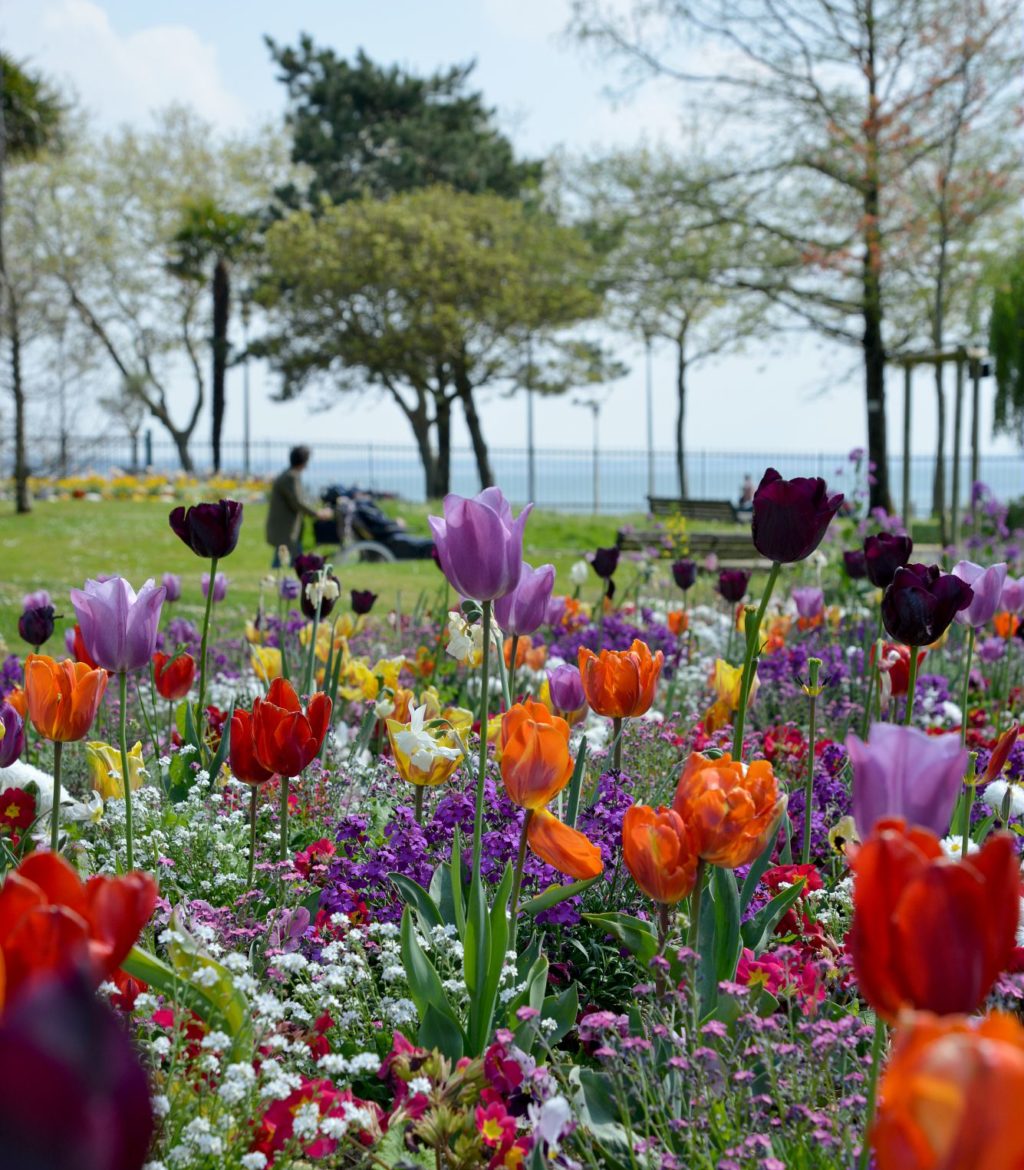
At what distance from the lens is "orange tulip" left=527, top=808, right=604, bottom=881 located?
1778 millimetres

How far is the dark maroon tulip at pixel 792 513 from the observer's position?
1872 mm

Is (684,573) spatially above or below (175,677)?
above

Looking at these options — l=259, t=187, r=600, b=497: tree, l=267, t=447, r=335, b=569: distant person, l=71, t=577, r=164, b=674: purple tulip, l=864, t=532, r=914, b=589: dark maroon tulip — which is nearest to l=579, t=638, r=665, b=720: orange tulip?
l=864, t=532, r=914, b=589: dark maroon tulip

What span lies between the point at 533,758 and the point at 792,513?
551 millimetres

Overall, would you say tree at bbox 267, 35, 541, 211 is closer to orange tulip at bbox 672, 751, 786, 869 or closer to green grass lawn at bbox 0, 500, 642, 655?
green grass lawn at bbox 0, 500, 642, 655

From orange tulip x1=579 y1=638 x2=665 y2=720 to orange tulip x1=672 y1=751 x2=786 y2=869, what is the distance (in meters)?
0.63

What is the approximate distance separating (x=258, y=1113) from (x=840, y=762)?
7.12 ft

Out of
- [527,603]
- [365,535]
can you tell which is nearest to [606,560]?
[527,603]

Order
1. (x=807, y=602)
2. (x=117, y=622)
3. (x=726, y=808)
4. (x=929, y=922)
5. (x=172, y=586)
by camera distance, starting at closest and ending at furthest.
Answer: (x=929, y=922) → (x=726, y=808) → (x=117, y=622) → (x=172, y=586) → (x=807, y=602)

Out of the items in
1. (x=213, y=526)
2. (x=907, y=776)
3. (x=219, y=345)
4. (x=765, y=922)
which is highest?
(x=219, y=345)

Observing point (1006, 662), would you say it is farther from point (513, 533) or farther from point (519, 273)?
point (519, 273)

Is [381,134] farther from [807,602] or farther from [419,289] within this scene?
[807,602]

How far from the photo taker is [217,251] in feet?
106

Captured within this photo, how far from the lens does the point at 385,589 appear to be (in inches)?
419
